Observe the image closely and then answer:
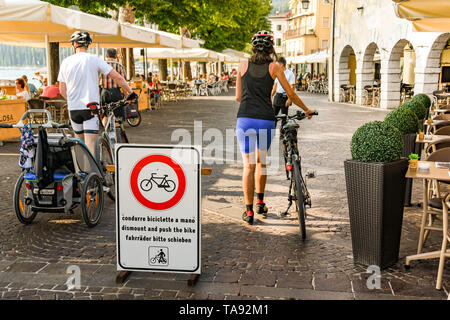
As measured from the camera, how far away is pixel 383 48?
66.3 feet

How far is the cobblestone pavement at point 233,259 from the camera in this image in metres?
3.59

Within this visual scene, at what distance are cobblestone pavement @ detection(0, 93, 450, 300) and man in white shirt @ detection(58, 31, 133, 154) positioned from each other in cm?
108

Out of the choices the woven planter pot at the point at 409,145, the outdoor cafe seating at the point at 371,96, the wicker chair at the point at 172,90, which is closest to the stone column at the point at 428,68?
the outdoor cafe seating at the point at 371,96

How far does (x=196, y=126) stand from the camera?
1395cm

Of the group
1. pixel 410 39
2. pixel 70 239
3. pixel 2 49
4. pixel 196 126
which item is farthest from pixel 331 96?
pixel 70 239

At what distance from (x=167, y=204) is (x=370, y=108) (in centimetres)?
A: 1869

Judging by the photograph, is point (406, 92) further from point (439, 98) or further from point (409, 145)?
point (409, 145)

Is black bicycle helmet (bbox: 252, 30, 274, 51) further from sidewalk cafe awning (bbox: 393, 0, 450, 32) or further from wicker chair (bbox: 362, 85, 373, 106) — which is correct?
wicker chair (bbox: 362, 85, 373, 106)

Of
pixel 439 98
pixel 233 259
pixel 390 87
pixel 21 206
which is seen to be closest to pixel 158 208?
pixel 233 259

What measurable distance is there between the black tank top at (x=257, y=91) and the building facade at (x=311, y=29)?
62476 millimetres

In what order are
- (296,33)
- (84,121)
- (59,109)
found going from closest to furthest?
(84,121) → (59,109) → (296,33)

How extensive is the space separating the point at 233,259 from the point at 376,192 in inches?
52.3

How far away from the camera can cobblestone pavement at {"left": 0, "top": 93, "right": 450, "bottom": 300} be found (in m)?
3.59

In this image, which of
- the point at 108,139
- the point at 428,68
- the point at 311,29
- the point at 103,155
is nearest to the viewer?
the point at 103,155
